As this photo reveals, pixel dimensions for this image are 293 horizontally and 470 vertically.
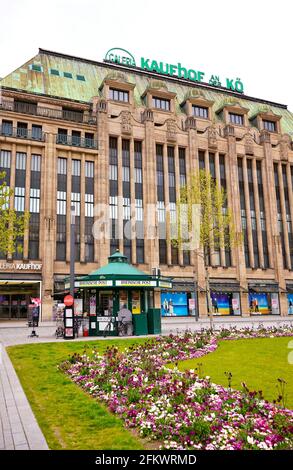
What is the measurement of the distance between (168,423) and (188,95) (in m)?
54.8

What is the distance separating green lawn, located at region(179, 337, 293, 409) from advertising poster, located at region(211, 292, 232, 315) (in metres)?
31.6

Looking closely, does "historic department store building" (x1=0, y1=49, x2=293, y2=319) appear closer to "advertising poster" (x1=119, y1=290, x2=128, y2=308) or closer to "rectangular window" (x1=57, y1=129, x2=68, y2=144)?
"rectangular window" (x1=57, y1=129, x2=68, y2=144)

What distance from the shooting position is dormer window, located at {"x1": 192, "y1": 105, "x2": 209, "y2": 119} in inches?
2193

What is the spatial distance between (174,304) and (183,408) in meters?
40.1

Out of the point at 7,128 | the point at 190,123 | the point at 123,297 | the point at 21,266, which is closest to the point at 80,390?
the point at 123,297

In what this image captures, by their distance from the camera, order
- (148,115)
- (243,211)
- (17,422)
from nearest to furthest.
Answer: (17,422) < (148,115) < (243,211)

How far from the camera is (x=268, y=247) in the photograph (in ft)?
177

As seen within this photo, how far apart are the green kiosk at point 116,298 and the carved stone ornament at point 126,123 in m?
27.7

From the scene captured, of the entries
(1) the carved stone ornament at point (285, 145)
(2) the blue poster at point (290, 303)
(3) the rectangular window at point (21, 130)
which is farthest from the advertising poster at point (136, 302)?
(1) the carved stone ornament at point (285, 145)

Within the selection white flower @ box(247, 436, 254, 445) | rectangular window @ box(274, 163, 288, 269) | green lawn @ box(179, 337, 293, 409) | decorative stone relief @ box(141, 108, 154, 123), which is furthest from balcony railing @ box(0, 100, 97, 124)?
white flower @ box(247, 436, 254, 445)

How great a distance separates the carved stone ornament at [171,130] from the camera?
50.8m

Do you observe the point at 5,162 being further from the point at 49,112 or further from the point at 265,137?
the point at 265,137

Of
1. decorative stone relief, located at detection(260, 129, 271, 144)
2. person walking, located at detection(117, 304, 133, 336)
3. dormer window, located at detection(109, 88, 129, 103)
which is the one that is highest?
dormer window, located at detection(109, 88, 129, 103)

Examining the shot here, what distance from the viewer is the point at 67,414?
7145 millimetres
